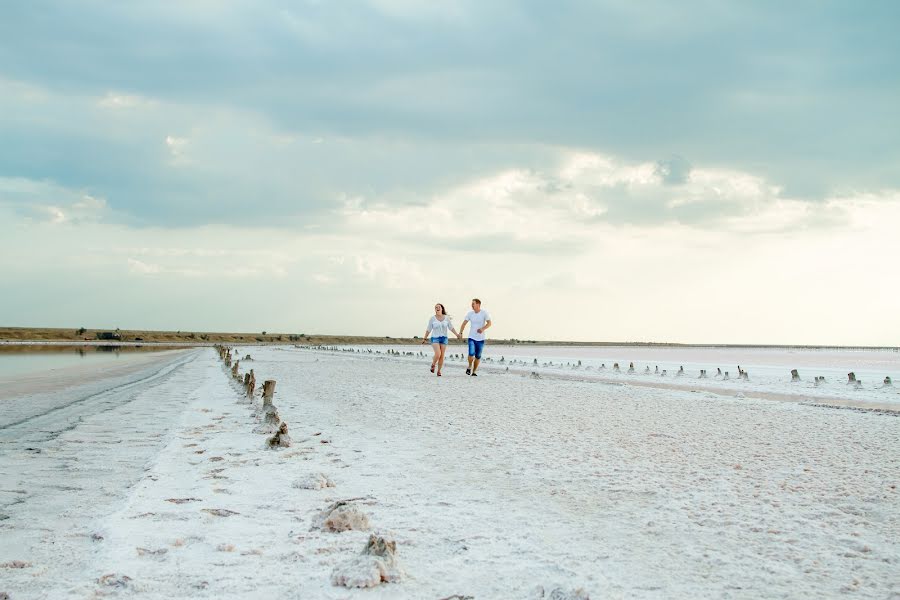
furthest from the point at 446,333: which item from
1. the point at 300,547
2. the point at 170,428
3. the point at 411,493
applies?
the point at 300,547

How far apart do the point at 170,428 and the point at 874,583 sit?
10.1 meters

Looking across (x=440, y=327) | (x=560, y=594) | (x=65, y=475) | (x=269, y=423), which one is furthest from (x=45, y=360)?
(x=560, y=594)

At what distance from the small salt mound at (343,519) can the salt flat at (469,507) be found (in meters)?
0.11

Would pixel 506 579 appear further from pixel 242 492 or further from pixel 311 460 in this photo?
pixel 311 460

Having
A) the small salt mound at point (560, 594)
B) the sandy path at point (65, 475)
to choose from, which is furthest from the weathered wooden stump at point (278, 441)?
the small salt mound at point (560, 594)

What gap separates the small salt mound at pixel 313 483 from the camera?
6.71m

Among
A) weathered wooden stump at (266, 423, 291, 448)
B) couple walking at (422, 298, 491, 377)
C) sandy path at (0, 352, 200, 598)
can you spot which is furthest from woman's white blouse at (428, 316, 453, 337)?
weathered wooden stump at (266, 423, 291, 448)

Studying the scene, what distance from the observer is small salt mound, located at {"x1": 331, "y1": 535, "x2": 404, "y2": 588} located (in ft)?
13.5

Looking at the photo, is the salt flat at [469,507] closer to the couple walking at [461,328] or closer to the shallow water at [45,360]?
the couple walking at [461,328]

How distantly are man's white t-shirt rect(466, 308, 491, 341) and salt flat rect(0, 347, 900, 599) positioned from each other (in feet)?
34.8

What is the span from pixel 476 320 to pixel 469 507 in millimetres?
16879

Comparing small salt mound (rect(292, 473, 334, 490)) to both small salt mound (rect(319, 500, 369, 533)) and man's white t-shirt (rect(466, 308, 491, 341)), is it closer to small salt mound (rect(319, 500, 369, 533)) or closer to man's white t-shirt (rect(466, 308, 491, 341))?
small salt mound (rect(319, 500, 369, 533))

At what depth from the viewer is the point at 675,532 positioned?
5.35 meters

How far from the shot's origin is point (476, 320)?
2288 cm
